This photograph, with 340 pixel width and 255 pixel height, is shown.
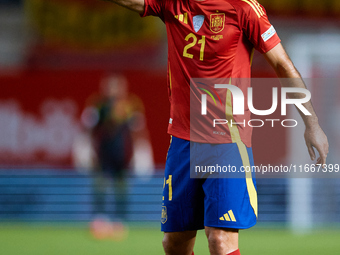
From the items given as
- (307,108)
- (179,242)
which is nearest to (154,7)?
(307,108)

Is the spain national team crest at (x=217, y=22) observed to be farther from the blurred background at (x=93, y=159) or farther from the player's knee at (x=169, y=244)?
the blurred background at (x=93, y=159)

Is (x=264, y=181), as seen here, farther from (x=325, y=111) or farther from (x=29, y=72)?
(x=29, y=72)

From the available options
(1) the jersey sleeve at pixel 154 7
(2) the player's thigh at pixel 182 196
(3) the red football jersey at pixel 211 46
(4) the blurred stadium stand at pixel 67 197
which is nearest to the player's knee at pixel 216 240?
(2) the player's thigh at pixel 182 196

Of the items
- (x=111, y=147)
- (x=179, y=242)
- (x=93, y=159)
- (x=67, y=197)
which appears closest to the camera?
(x=179, y=242)

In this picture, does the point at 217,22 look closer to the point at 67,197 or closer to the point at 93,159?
the point at 93,159

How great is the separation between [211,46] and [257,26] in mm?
268

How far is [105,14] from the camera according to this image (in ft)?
34.4

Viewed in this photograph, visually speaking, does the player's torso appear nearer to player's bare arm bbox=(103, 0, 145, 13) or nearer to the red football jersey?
the red football jersey

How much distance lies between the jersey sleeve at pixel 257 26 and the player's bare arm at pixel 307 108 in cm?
5

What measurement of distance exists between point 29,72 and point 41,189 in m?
1.87

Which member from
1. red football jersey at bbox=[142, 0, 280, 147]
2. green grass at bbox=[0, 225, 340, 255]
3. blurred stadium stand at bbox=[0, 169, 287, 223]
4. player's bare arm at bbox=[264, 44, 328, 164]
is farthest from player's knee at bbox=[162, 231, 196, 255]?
blurred stadium stand at bbox=[0, 169, 287, 223]

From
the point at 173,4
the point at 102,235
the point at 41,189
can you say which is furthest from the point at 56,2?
the point at 173,4

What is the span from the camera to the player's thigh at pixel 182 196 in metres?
3.29

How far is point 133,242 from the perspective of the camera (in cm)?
729
